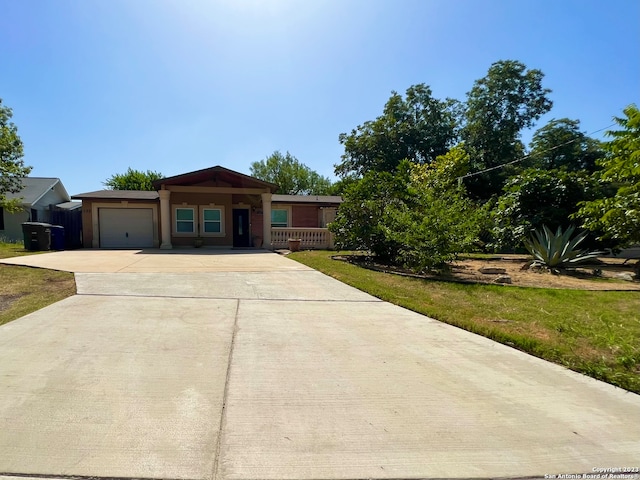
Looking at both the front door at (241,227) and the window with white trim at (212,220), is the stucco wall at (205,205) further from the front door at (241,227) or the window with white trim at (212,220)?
the front door at (241,227)

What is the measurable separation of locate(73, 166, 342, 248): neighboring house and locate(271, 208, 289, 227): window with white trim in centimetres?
178

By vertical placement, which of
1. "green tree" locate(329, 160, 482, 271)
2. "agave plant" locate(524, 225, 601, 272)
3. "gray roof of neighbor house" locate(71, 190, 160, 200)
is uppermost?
"gray roof of neighbor house" locate(71, 190, 160, 200)

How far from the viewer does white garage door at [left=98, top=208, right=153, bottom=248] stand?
63.1ft

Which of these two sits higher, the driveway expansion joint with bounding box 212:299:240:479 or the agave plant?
the agave plant

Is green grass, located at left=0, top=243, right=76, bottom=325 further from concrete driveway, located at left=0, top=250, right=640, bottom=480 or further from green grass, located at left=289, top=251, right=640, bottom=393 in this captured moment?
green grass, located at left=289, top=251, right=640, bottom=393

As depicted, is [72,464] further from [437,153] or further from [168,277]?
[437,153]

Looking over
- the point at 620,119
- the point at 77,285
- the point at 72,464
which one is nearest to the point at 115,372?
the point at 72,464

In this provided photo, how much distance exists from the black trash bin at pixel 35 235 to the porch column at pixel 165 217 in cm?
501

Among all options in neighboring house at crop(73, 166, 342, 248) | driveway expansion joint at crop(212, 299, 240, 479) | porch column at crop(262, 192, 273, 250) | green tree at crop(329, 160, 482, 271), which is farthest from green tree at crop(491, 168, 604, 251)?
driveway expansion joint at crop(212, 299, 240, 479)

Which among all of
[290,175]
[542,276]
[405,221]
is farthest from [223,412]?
[290,175]

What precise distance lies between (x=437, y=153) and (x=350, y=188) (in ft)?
77.6

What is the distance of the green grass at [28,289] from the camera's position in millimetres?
5695

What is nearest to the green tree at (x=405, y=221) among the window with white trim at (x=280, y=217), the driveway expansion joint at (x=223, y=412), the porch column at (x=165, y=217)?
the driveway expansion joint at (x=223, y=412)

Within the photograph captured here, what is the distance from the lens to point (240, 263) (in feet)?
39.8
